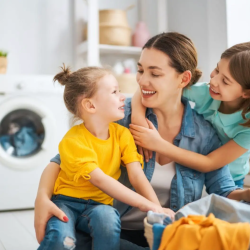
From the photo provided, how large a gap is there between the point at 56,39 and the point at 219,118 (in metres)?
2.36

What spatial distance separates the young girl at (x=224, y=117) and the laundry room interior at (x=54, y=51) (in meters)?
0.99

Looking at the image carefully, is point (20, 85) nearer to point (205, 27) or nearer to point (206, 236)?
point (205, 27)

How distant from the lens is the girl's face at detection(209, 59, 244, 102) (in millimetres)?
1449

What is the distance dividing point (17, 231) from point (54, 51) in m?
1.88

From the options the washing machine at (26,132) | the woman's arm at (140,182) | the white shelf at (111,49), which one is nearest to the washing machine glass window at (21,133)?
the washing machine at (26,132)

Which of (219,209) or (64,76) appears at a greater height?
(64,76)

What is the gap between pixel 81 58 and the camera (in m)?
3.58

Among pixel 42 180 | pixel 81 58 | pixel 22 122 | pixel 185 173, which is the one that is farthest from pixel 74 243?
pixel 81 58

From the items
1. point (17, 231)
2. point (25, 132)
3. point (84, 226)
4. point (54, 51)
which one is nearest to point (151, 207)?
point (84, 226)

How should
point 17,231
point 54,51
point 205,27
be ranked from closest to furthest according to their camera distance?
point 17,231
point 205,27
point 54,51

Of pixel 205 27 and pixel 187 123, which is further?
pixel 205 27

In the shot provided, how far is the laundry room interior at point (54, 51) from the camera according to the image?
8.93 feet

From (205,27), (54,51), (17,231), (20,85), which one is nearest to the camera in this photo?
(17,231)

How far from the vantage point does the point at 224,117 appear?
155 cm
